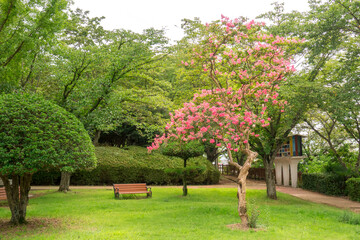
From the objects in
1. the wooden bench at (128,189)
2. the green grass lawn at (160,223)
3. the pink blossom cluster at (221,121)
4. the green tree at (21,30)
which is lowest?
the green grass lawn at (160,223)

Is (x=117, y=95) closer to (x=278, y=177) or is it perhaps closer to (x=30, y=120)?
(x=30, y=120)

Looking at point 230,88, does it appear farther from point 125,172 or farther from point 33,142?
point 125,172

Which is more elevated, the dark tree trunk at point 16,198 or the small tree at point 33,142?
the small tree at point 33,142

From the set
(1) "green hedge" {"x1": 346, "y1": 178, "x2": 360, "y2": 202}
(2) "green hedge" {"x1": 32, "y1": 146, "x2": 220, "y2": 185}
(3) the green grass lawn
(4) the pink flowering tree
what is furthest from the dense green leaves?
(1) "green hedge" {"x1": 346, "y1": 178, "x2": 360, "y2": 202}

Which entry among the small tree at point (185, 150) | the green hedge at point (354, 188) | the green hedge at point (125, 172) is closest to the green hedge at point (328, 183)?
the green hedge at point (354, 188)

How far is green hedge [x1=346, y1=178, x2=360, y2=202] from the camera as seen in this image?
15.2 meters

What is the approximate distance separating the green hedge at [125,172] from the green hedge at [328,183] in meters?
7.24

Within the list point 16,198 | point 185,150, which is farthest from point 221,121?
point 16,198

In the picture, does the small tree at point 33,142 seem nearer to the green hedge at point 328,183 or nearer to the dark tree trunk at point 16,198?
the dark tree trunk at point 16,198

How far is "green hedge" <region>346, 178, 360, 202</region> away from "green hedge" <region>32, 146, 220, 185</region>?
8.37 meters

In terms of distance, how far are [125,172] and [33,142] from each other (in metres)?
13.4

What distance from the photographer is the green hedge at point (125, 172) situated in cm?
1952

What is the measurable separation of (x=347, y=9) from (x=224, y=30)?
6145mm

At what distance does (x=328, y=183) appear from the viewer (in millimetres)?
18375
